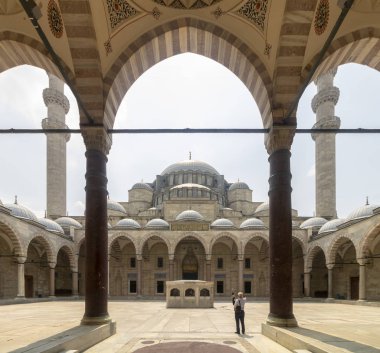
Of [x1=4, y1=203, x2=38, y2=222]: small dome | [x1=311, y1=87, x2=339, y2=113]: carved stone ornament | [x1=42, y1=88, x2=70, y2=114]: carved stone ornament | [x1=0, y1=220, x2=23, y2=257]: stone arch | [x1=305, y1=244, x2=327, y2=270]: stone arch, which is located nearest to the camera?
[x1=0, y1=220, x2=23, y2=257]: stone arch

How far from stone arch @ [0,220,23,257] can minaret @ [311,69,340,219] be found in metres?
25.2

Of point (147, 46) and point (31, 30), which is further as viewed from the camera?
point (147, 46)

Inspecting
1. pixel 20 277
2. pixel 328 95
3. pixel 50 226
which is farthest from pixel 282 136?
pixel 328 95

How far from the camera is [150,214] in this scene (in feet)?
133

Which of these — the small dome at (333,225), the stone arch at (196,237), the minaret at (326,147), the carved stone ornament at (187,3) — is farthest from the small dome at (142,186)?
the carved stone ornament at (187,3)

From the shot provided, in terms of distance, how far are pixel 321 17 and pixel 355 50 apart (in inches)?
59.2

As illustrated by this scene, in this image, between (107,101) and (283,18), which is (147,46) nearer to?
(107,101)

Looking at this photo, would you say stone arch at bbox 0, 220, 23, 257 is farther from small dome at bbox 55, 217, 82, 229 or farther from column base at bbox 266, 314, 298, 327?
column base at bbox 266, 314, 298, 327

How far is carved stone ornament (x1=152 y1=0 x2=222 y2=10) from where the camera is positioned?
7551mm

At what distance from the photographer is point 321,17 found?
280 inches

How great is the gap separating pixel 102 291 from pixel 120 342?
1.20 m

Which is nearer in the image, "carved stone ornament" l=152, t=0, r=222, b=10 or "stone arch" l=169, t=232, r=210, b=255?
"carved stone ornament" l=152, t=0, r=222, b=10

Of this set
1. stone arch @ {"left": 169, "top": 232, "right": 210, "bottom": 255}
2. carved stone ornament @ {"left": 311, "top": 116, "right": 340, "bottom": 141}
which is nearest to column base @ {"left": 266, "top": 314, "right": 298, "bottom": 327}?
stone arch @ {"left": 169, "top": 232, "right": 210, "bottom": 255}

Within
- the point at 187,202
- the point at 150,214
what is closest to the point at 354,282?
the point at 187,202
